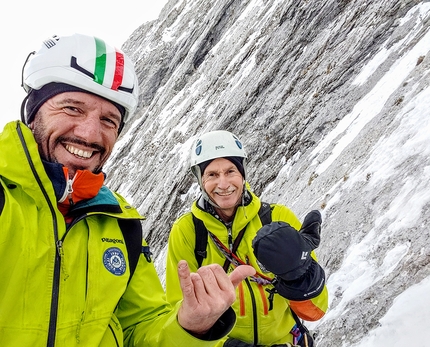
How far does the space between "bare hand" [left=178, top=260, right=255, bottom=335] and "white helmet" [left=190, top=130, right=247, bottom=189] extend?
2748mm

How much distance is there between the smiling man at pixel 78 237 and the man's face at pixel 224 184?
1772 mm

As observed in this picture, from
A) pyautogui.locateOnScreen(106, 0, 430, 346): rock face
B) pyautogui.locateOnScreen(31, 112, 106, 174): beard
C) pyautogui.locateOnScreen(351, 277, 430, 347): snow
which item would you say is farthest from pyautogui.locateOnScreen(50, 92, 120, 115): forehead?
pyautogui.locateOnScreen(106, 0, 430, 346): rock face

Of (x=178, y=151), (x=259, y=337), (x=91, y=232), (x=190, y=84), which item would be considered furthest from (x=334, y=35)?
(x=190, y=84)

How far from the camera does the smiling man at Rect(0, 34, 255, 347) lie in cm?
232

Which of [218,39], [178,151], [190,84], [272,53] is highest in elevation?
[272,53]

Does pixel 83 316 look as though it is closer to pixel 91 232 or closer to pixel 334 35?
pixel 91 232

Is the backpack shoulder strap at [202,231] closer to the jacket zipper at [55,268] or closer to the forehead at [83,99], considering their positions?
the forehead at [83,99]

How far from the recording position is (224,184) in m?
4.81

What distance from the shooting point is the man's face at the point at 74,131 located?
115 inches

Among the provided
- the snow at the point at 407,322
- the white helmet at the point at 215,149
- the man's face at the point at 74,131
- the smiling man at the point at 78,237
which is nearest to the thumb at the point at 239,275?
the smiling man at the point at 78,237

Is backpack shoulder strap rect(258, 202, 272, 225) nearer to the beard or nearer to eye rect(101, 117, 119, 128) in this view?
eye rect(101, 117, 119, 128)

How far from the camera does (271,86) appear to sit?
1811 centimetres

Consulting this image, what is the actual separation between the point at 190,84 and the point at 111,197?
30.8 metres

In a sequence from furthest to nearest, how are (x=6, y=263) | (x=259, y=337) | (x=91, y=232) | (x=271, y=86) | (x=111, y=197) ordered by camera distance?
(x=271, y=86), (x=259, y=337), (x=111, y=197), (x=91, y=232), (x=6, y=263)
